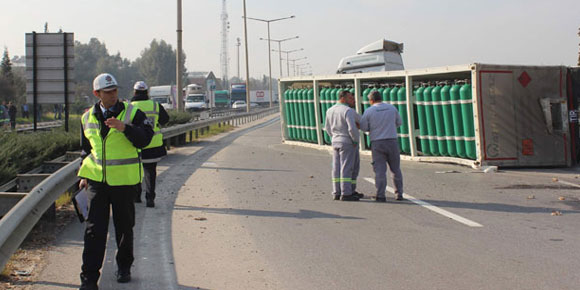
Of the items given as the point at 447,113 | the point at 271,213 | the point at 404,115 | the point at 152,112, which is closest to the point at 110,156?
the point at 271,213

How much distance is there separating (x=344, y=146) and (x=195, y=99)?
63.2 m

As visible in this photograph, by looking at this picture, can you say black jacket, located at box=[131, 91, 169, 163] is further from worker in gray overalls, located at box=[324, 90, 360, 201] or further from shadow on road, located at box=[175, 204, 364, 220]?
worker in gray overalls, located at box=[324, 90, 360, 201]

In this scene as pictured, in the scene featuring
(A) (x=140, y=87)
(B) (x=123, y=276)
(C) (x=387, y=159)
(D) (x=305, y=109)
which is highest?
(D) (x=305, y=109)

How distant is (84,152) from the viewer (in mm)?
6055

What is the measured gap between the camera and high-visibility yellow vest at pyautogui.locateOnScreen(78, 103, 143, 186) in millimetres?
5770

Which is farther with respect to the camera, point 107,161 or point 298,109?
point 298,109

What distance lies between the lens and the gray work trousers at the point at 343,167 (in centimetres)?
1046

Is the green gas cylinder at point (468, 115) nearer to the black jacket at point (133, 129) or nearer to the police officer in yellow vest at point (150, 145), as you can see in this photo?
the police officer in yellow vest at point (150, 145)

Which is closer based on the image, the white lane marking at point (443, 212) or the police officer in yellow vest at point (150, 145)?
the white lane marking at point (443, 212)

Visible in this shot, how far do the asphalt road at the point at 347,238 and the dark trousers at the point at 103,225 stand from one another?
1.12 ft

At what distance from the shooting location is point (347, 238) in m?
7.70

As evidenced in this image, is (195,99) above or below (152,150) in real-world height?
above

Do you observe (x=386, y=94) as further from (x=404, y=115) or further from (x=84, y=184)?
(x=84, y=184)

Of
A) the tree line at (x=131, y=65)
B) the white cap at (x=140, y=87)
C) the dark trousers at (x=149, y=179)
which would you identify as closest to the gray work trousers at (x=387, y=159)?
the dark trousers at (x=149, y=179)
